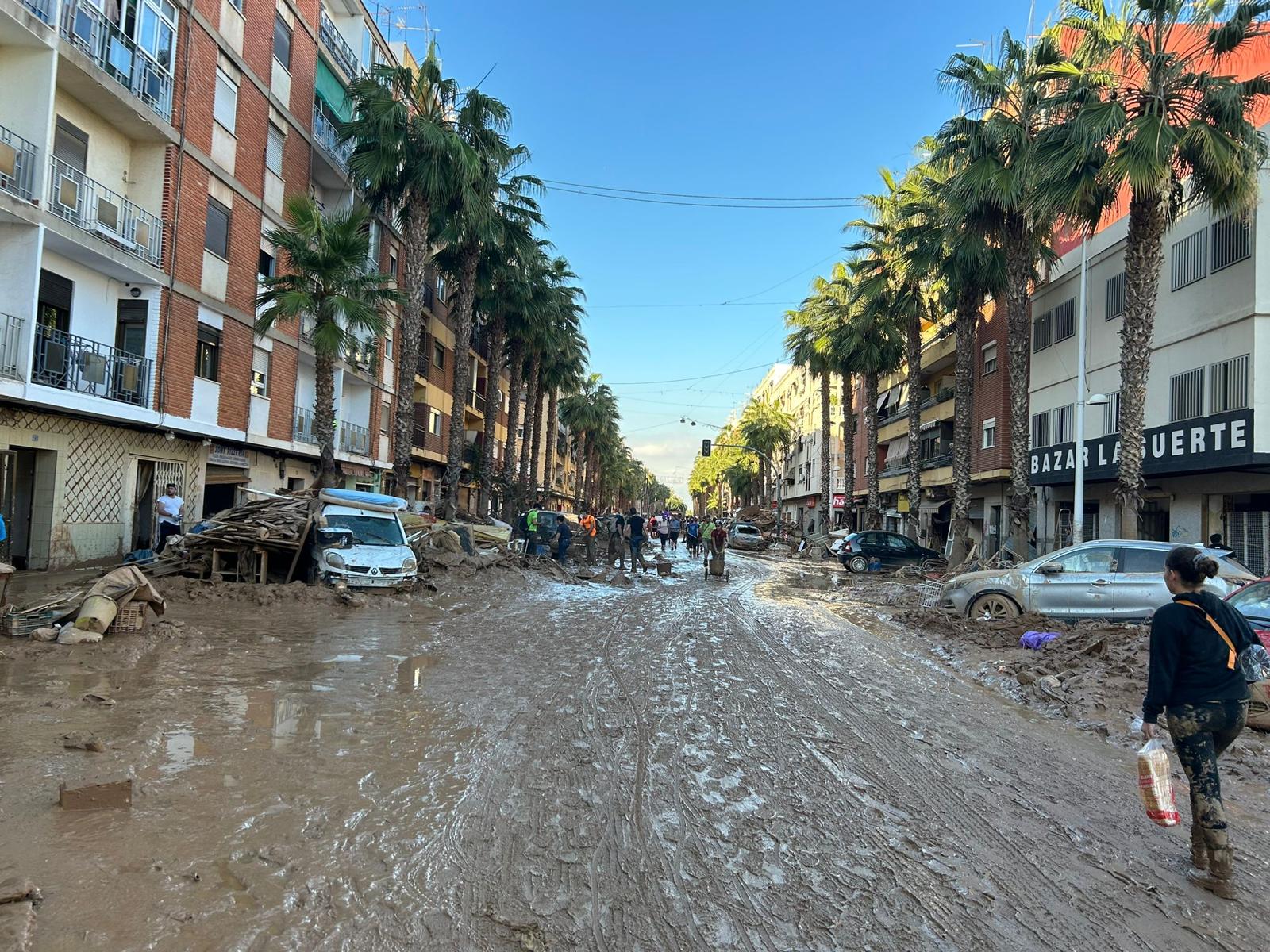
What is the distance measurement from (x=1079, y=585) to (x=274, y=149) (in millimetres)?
24434

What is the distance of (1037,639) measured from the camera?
10.6 metres

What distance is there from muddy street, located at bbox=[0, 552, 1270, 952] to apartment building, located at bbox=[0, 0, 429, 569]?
31.3 feet

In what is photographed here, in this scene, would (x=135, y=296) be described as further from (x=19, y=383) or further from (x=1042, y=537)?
(x=1042, y=537)

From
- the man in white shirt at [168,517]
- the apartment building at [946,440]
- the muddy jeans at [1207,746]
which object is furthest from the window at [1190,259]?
the man in white shirt at [168,517]

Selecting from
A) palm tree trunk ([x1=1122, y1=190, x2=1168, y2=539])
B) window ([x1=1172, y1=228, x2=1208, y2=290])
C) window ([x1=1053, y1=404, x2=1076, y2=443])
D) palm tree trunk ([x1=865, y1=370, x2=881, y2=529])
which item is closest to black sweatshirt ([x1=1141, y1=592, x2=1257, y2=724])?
palm tree trunk ([x1=1122, y1=190, x2=1168, y2=539])

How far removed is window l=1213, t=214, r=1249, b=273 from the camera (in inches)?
699

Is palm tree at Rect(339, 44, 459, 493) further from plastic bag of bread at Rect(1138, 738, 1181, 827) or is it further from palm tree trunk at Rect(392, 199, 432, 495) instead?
plastic bag of bread at Rect(1138, 738, 1181, 827)

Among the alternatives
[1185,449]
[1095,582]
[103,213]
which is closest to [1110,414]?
[1185,449]

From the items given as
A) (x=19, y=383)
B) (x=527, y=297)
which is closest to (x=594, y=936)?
(x=19, y=383)

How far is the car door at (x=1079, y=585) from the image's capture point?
11.9 meters

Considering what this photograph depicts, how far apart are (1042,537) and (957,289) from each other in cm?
937

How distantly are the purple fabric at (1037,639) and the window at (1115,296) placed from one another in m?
16.6

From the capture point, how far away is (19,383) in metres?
13.6

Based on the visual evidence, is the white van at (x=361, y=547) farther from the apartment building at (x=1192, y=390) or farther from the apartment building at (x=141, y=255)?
the apartment building at (x=1192, y=390)
